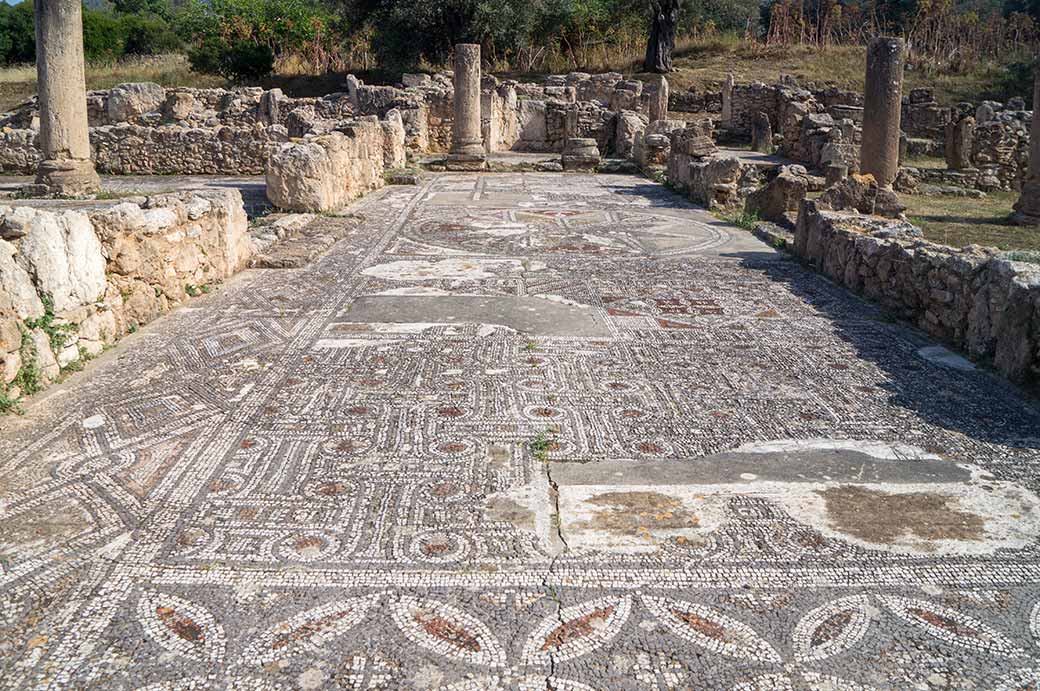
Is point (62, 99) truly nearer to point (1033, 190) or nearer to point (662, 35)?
point (1033, 190)

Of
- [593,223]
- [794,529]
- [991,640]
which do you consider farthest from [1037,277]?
[593,223]

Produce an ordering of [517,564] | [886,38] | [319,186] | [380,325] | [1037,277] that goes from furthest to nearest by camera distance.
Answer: [886,38]
[319,186]
[380,325]
[1037,277]
[517,564]

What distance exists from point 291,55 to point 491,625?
32.7m

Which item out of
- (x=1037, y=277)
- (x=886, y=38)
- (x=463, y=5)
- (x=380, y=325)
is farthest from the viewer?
(x=463, y=5)

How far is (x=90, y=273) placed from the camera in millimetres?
5996

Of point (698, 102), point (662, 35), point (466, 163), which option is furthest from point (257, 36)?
point (466, 163)

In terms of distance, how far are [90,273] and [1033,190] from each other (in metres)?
13.1

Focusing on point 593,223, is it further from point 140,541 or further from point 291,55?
point 291,55

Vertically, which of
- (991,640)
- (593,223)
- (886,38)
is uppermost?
(886,38)

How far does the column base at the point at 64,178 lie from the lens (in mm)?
14438

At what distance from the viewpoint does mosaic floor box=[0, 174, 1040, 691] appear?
2.83 m

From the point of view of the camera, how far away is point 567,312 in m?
7.35

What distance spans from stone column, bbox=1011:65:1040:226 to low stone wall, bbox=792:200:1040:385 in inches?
227

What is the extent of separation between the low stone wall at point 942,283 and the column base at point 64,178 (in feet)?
38.2
